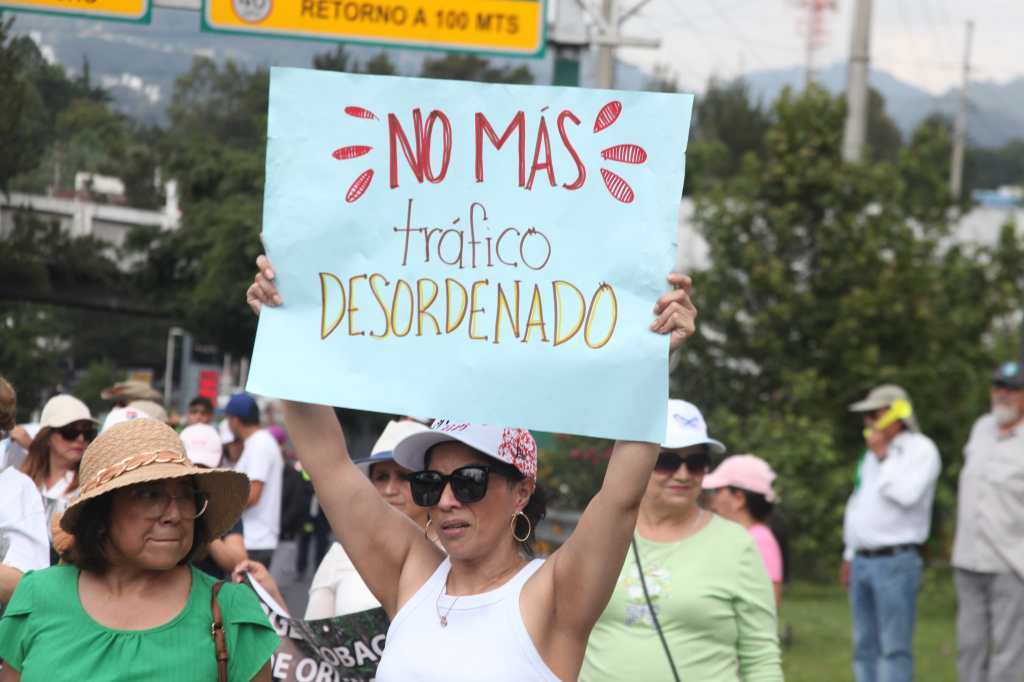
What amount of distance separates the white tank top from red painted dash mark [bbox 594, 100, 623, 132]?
1024mm

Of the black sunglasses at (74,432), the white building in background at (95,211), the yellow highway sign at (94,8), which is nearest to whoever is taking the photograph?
the black sunglasses at (74,432)

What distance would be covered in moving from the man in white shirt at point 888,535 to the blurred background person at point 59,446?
491 cm

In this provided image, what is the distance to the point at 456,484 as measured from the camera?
3.82 m

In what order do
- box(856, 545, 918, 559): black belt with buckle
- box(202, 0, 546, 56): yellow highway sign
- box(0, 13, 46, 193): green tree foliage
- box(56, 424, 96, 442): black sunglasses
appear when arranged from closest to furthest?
box(56, 424, 96, 442): black sunglasses → box(856, 545, 918, 559): black belt with buckle → box(0, 13, 46, 193): green tree foliage → box(202, 0, 546, 56): yellow highway sign

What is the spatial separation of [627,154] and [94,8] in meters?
8.22

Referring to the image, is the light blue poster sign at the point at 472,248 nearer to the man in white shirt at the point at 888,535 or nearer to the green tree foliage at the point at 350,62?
the man in white shirt at the point at 888,535

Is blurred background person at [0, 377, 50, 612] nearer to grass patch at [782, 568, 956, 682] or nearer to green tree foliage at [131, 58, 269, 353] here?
grass patch at [782, 568, 956, 682]

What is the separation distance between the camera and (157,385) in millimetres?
13547

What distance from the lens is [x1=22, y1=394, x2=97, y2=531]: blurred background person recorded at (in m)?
6.88

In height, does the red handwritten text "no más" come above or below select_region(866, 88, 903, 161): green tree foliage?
below

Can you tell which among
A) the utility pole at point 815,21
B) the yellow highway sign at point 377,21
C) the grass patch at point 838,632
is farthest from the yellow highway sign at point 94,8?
the utility pole at point 815,21

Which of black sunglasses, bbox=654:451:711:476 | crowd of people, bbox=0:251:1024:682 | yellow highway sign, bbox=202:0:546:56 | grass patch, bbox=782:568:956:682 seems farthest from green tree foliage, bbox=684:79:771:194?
crowd of people, bbox=0:251:1024:682

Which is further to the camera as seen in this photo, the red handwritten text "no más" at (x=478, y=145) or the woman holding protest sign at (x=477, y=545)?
the red handwritten text "no más" at (x=478, y=145)

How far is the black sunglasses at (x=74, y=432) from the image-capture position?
687 cm
